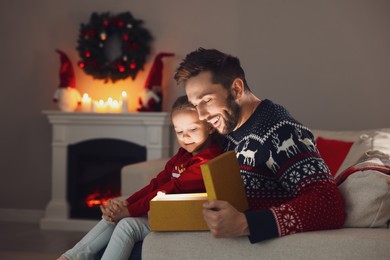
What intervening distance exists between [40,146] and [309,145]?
13.3ft

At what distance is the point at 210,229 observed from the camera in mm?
1696

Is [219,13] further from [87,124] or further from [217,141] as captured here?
[217,141]

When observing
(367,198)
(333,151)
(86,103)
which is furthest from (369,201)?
(86,103)

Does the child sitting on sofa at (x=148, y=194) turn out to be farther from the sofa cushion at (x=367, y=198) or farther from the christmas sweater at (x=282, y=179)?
the sofa cushion at (x=367, y=198)

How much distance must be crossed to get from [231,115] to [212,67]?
0.15 m

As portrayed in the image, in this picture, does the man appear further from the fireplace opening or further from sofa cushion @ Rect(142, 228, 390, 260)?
the fireplace opening

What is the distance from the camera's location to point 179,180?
7.85 ft

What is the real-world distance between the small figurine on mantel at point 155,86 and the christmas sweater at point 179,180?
7.82 ft

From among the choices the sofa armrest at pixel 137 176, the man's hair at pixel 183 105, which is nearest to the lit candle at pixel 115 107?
the sofa armrest at pixel 137 176

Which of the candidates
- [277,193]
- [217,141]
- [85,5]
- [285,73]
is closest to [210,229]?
[277,193]

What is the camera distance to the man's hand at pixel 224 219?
165 centimetres

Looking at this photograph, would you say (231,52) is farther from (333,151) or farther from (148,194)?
(148,194)

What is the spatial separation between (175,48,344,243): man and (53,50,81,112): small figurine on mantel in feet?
10.9

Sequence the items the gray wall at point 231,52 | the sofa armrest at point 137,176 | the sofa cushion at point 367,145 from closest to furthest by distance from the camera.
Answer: the sofa cushion at point 367,145
the sofa armrest at point 137,176
the gray wall at point 231,52
